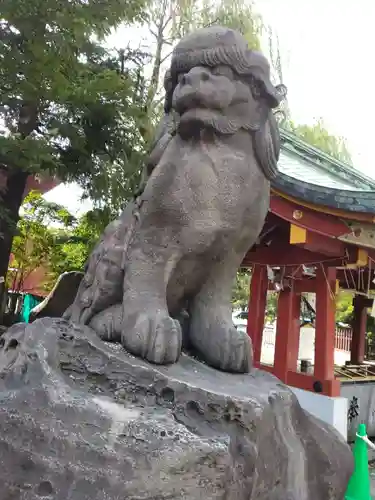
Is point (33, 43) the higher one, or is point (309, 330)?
point (33, 43)

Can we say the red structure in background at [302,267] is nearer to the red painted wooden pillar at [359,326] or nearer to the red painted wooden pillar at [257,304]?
the red painted wooden pillar at [257,304]

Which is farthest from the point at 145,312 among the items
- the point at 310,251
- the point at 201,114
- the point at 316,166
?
the point at 316,166

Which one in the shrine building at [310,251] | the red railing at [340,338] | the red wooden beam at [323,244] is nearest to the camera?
the shrine building at [310,251]

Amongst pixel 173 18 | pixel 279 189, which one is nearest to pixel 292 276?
pixel 279 189

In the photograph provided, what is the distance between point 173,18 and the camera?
919 cm

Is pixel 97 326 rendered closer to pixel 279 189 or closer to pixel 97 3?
pixel 279 189

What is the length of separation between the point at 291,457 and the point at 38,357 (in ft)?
2.59

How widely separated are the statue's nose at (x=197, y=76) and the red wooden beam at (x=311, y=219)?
261 centimetres

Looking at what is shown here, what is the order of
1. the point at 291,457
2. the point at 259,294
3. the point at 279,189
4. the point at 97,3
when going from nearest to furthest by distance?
the point at 291,457 < the point at 279,189 < the point at 97,3 < the point at 259,294

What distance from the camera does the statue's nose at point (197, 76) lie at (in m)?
1.49

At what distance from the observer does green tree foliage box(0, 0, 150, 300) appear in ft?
13.4

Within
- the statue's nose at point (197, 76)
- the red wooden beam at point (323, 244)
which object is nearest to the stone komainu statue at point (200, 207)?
the statue's nose at point (197, 76)

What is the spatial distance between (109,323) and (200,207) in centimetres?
47

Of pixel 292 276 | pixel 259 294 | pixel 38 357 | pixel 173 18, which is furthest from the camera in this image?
pixel 173 18
